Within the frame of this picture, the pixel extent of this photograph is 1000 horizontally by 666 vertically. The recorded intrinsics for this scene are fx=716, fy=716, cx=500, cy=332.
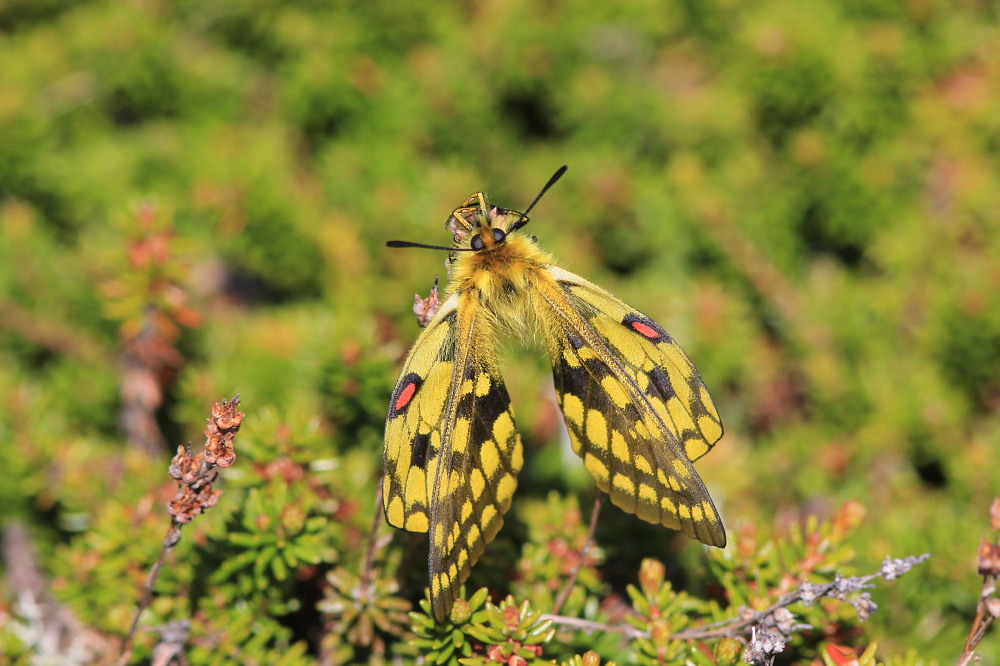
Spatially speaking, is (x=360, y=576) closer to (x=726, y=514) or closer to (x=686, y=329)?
(x=726, y=514)

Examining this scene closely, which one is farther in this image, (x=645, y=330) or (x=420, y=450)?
(x=645, y=330)

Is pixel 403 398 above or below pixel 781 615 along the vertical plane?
above

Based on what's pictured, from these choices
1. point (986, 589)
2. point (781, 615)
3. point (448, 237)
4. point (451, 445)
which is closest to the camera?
point (986, 589)

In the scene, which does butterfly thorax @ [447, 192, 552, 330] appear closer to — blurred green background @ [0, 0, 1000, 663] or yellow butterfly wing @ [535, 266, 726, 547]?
yellow butterfly wing @ [535, 266, 726, 547]

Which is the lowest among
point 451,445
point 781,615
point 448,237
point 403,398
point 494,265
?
point 781,615

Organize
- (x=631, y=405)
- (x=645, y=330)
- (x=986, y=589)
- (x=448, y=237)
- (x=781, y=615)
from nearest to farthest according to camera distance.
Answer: (x=986, y=589) → (x=781, y=615) → (x=631, y=405) → (x=645, y=330) → (x=448, y=237)

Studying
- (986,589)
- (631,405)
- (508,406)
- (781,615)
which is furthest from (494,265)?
(986,589)

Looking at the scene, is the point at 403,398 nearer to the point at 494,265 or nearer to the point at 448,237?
the point at 494,265
